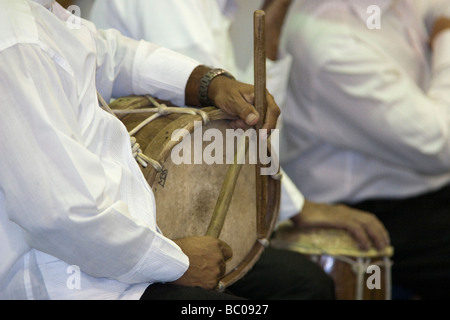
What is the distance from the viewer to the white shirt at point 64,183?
1.05m

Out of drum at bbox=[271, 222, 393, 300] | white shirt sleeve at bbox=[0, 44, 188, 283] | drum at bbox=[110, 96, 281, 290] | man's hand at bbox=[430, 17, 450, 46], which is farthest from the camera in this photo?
man's hand at bbox=[430, 17, 450, 46]

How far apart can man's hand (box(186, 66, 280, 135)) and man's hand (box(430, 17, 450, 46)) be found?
129cm

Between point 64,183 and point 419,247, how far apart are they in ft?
4.94

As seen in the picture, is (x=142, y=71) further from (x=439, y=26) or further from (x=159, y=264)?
(x=439, y=26)

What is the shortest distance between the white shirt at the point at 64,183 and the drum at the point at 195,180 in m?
0.07

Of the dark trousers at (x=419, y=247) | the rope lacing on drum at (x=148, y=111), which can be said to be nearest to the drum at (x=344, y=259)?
the dark trousers at (x=419, y=247)

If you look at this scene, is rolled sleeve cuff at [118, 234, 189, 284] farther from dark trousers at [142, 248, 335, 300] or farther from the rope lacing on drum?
dark trousers at [142, 248, 335, 300]

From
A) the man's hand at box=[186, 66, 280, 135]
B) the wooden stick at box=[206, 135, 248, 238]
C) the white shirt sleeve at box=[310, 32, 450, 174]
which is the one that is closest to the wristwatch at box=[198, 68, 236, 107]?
the man's hand at box=[186, 66, 280, 135]

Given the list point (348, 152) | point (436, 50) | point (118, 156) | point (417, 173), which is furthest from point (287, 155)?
point (118, 156)

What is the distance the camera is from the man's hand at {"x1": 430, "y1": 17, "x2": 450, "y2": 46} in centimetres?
252

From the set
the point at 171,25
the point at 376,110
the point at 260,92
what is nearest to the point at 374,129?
the point at 376,110

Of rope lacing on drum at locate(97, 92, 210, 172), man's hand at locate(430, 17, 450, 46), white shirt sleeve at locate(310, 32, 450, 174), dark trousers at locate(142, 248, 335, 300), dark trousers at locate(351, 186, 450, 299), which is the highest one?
rope lacing on drum at locate(97, 92, 210, 172)

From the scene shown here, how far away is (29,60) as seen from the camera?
1075mm

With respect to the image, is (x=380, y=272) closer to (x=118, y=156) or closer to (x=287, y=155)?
(x=287, y=155)
